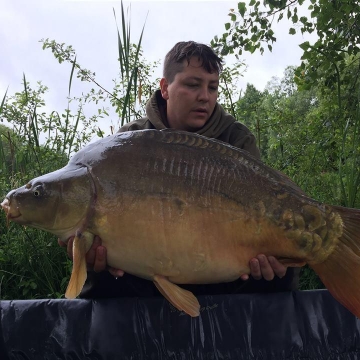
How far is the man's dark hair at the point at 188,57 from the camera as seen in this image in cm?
178

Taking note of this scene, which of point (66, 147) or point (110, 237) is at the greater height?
point (66, 147)

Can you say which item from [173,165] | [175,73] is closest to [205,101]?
[175,73]

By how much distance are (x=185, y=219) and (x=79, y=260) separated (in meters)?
0.27

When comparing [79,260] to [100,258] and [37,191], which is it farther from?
[37,191]

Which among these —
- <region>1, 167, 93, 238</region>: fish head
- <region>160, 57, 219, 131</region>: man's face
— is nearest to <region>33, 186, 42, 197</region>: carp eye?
<region>1, 167, 93, 238</region>: fish head

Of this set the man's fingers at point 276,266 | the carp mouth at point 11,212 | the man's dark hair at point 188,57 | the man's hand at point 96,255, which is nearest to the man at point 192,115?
the man's dark hair at point 188,57

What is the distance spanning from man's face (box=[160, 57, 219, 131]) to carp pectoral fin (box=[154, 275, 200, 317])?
67 centimetres

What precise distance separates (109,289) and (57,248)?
2.38ft

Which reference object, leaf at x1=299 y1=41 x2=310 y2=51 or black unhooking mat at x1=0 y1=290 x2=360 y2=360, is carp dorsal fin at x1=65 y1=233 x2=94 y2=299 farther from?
leaf at x1=299 y1=41 x2=310 y2=51

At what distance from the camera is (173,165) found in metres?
1.35

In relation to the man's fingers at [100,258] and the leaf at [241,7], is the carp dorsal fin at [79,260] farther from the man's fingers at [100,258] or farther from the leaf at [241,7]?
the leaf at [241,7]

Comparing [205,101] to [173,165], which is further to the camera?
[205,101]

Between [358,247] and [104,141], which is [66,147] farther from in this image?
[358,247]

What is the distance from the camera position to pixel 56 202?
4.34 feet
